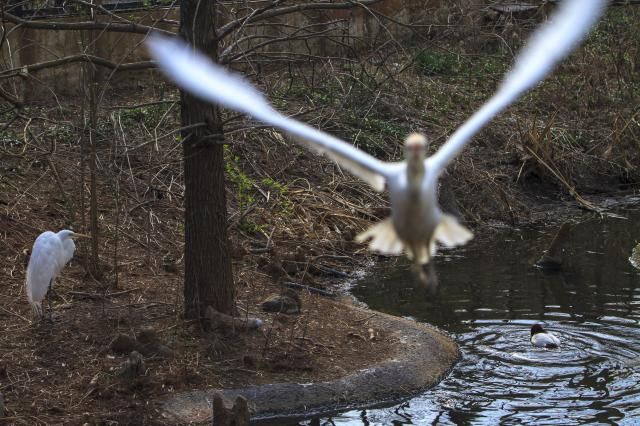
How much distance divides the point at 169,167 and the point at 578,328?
5.17 meters

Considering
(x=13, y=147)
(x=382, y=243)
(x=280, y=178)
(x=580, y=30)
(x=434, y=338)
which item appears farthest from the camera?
(x=280, y=178)

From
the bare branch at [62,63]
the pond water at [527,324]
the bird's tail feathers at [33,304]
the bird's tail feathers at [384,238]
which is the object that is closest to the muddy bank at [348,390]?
the pond water at [527,324]

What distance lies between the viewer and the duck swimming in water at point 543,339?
8.46 metres

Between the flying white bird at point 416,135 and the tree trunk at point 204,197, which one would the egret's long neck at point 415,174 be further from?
the tree trunk at point 204,197

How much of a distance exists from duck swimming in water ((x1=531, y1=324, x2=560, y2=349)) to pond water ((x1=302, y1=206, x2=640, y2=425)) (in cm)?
7

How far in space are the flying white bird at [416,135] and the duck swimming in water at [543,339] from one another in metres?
3.70

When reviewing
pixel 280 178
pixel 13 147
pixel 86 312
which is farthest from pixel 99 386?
pixel 280 178

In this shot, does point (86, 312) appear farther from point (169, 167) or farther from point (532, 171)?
point (532, 171)

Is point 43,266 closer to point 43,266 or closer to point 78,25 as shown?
point 43,266

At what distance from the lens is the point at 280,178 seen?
12961 mm

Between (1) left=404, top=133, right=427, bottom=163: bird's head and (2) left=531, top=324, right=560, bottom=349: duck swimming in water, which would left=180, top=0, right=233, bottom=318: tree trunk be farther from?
(1) left=404, top=133, right=427, bottom=163: bird's head

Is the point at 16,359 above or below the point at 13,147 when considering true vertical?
below

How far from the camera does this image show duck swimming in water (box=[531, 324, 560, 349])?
8.46 m

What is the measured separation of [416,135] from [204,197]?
314cm
